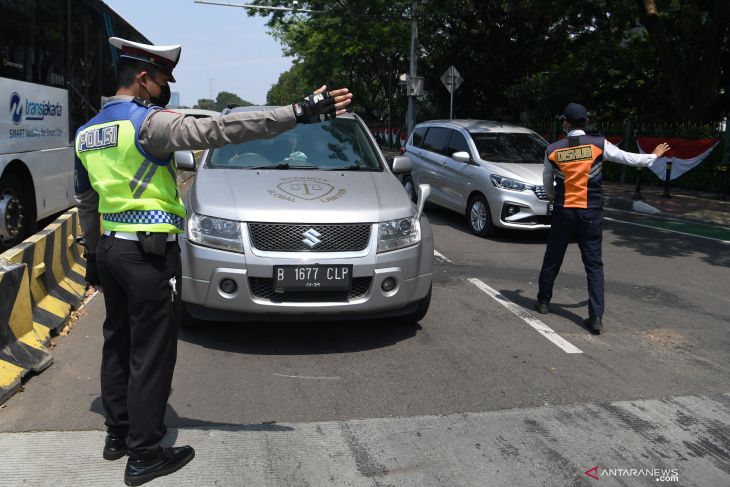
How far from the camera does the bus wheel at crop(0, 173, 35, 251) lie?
22.9ft

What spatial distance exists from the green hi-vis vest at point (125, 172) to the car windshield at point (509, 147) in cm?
748

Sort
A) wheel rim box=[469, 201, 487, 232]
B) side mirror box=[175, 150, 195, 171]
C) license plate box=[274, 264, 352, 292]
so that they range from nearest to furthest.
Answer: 1. license plate box=[274, 264, 352, 292]
2. side mirror box=[175, 150, 195, 171]
3. wheel rim box=[469, 201, 487, 232]

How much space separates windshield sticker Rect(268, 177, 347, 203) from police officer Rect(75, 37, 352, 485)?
5.49 feet

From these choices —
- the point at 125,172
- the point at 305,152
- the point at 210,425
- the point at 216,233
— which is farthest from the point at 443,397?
the point at 305,152

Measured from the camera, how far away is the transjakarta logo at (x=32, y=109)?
695 centimetres

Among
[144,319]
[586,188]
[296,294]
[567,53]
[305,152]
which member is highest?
[567,53]

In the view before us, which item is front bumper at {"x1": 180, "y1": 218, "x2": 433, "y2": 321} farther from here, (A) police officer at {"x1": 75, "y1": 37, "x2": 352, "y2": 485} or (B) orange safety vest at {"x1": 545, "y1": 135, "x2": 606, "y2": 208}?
(B) orange safety vest at {"x1": 545, "y1": 135, "x2": 606, "y2": 208}

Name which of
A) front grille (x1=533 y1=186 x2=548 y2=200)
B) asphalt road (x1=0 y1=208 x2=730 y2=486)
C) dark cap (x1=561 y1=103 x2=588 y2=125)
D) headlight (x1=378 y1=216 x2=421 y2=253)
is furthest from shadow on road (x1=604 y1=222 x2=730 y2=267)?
headlight (x1=378 y1=216 x2=421 y2=253)

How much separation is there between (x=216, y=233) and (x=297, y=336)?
→ 3.62 ft

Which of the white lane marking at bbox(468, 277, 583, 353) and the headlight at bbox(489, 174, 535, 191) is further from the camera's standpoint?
the headlight at bbox(489, 174, 535, 191)

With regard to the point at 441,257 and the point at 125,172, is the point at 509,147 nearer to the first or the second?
the point at 441,257

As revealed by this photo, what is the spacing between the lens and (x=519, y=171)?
30.6 feet

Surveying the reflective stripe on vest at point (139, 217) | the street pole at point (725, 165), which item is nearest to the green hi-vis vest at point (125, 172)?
the reflective stripe on vest at point (139, 217)

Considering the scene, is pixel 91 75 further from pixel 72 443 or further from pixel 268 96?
pixel 268 96
